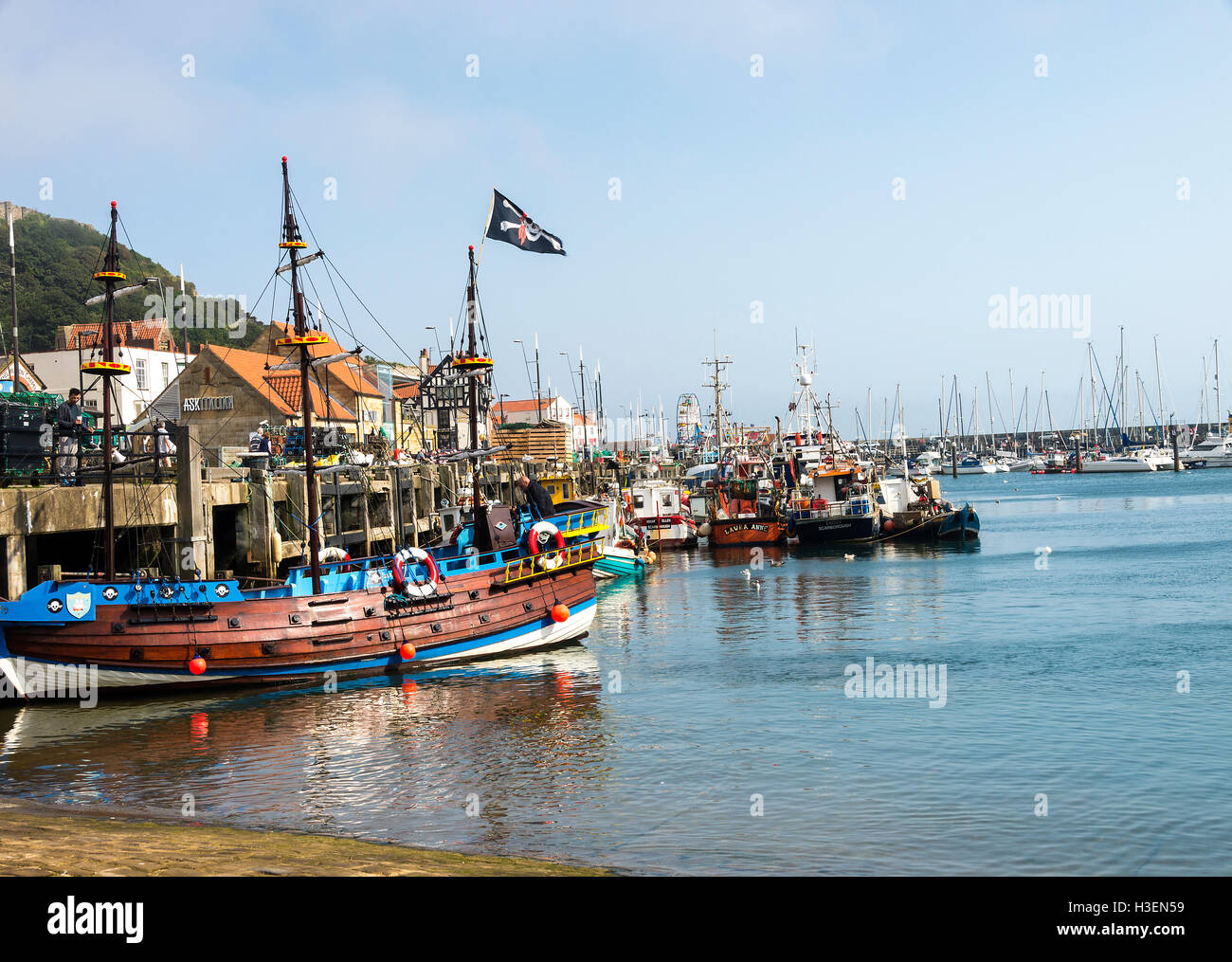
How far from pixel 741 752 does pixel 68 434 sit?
1742 cm

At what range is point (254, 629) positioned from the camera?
74.6 feet

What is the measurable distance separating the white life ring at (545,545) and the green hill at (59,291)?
54191 mm

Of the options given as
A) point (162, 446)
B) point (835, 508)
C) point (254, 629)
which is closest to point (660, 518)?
point (835, 508)

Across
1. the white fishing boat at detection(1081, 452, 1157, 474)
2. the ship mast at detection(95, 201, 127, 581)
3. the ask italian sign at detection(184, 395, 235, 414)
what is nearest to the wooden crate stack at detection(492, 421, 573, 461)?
the ask italian sign at detection(184, 395, 235, 414)

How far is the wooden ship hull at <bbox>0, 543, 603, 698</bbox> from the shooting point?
69.2ft

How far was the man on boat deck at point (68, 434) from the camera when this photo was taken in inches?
926

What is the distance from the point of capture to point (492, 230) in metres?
29.9

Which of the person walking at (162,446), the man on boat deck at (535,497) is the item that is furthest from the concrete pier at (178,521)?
the man on boat deck at (535,497)

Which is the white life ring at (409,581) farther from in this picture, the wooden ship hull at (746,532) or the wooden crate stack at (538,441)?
the wooden crate stack at (538,441)

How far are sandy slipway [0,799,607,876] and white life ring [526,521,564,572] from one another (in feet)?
49.1

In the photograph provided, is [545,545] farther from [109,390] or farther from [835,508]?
[835,508]

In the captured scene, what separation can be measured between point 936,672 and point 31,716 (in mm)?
20240

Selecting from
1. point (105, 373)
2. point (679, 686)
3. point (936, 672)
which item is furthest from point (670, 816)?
point (105, 373)

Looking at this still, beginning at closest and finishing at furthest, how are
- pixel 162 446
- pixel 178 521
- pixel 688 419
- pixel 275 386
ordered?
pixel 178 521, pixel 162 446, pixel 275 386, pixel 688 419
